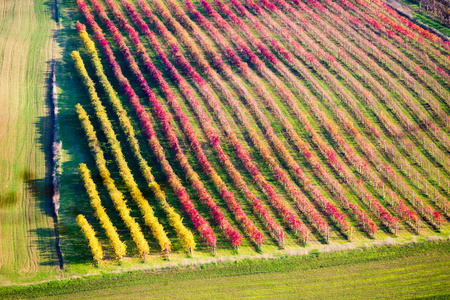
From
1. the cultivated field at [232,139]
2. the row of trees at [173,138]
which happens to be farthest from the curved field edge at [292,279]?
the row of trees at [173,138]

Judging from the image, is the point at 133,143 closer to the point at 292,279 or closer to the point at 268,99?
the point at 268,99

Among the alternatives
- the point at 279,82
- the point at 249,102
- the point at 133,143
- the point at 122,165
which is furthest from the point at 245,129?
the point at 122,165

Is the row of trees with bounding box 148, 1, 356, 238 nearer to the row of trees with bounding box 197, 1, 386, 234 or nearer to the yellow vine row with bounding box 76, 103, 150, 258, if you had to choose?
the row of trees with bounding box 197, 1, 386, 234

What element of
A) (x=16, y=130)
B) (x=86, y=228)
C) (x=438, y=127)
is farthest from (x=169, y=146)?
(x=438, y=127)

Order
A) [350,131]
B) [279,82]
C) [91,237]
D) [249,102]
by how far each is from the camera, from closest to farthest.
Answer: [91,237]
[350,131]
[249,102]
[279,82]

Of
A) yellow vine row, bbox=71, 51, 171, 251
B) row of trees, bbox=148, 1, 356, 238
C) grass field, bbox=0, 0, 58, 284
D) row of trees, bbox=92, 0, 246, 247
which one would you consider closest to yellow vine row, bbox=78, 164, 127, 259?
yellow vine row, bbox=71, 51, 171, 251

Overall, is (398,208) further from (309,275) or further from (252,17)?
(252,17)

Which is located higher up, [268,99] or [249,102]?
[268,99]

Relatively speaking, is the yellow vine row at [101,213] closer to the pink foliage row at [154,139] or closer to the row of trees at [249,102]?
the pink foliage row at [154,139]
